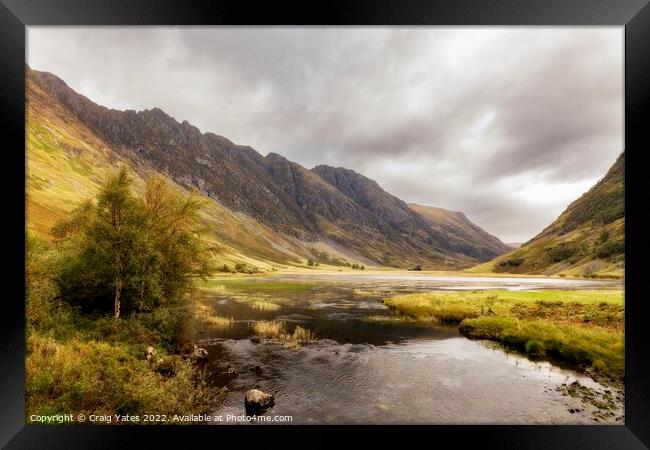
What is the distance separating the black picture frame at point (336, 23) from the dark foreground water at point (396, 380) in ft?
11.0

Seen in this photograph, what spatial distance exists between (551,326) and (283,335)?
16.4 m

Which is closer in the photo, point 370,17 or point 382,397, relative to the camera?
point 370,17

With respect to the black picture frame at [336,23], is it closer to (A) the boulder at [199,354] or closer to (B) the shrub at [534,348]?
(A) the boulder at [199,354]

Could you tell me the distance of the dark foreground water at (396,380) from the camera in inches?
380

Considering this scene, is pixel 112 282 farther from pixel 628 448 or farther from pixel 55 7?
pixel 628 448

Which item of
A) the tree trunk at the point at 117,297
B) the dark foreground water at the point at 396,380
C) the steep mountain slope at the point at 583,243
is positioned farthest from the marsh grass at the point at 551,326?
the steep mountain slope at the point at 583,243

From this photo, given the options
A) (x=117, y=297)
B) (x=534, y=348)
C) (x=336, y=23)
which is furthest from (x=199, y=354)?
(x=534, y=348)

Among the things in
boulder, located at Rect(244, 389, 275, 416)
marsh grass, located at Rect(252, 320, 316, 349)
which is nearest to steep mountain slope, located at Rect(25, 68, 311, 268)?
boulder, located at Rect(244, 389, 275, 416)

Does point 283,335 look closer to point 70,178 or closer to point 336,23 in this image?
point 336,23

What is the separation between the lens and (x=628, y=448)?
239 inches

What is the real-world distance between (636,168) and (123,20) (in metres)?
12.9

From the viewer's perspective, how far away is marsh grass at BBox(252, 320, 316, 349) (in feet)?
54.7

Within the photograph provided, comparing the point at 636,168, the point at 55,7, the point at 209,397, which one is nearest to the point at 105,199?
the point at 55,7

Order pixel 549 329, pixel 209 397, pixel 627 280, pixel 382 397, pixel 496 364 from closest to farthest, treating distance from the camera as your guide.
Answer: pixel 627 280 < pixel 209 397 < pixel 382 397 < pixel 496 364 < pixel 549 329
